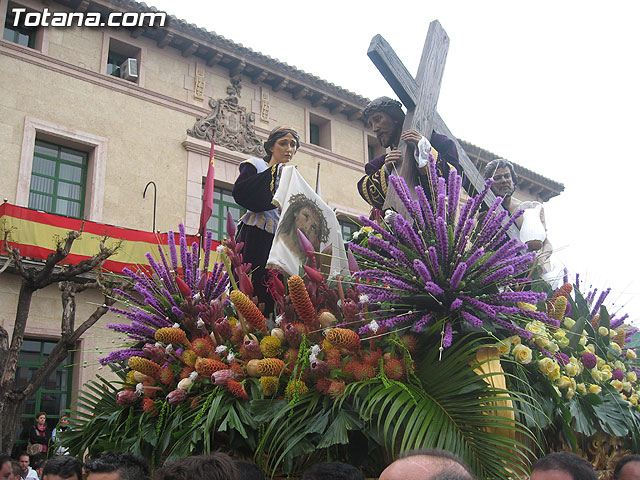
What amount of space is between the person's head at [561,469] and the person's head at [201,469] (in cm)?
120

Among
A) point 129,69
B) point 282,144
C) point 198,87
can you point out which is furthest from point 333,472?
point 198,87

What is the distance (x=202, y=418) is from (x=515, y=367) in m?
1.47

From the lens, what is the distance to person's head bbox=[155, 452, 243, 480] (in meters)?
2.35

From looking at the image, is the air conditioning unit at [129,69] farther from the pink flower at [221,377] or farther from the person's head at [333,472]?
the person's head at [333,472]

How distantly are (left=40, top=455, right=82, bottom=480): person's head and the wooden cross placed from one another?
8.50 feet

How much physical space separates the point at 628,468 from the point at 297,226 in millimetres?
2127

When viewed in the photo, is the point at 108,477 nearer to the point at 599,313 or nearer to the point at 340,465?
the point at 340,465

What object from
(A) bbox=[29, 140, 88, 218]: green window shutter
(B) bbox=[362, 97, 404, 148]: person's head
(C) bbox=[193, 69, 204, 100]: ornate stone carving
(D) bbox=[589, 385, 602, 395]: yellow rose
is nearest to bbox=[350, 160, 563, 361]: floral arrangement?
(D) bbox=[589, 385, 602, 395]: yellow rose

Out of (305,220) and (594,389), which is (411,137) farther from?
(594,389)

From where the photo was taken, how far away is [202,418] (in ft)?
9.86

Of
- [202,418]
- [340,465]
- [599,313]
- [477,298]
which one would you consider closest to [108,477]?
[202,418]

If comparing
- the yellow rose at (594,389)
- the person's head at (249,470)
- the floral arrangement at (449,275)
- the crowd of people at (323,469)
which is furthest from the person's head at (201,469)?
the yellow rose at (594,389)

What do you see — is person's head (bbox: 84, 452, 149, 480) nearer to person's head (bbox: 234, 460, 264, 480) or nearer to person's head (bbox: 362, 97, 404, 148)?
person's head (bbox: 234, 460, 264, 480)

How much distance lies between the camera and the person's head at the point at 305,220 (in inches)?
149
